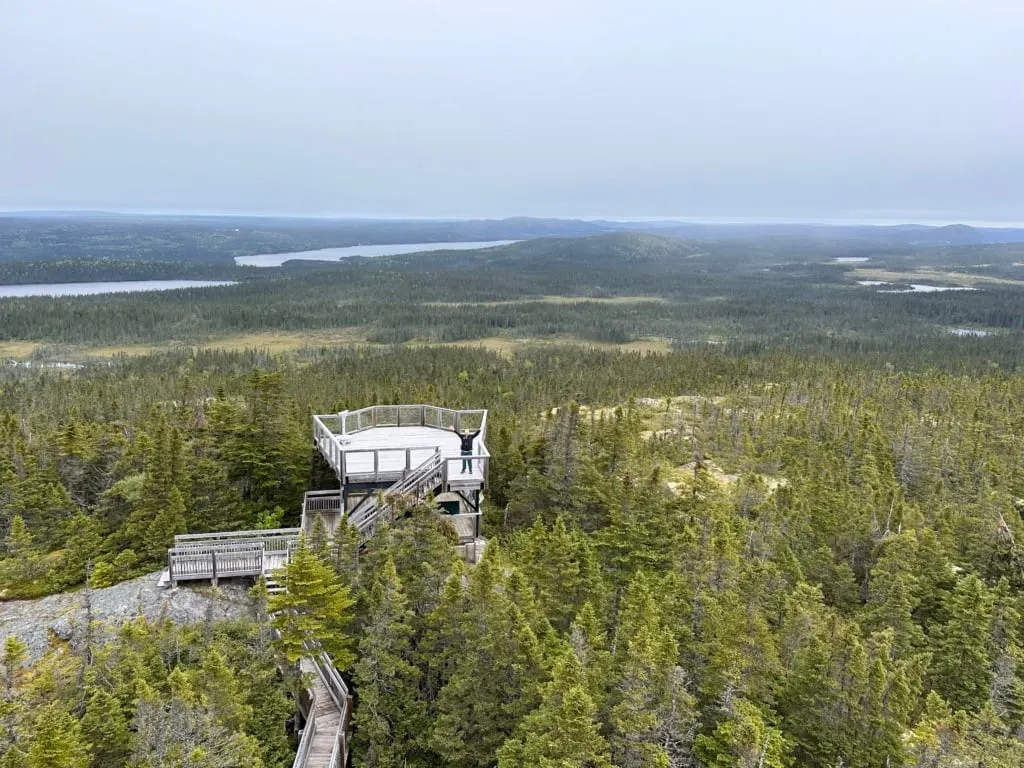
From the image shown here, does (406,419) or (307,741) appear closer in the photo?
(307,741)

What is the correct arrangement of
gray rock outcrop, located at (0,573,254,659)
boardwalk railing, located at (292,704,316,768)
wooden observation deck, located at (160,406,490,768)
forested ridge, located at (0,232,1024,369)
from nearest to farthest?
boardwalk railing, located at (292,704,316,768) → wooden observation deck, located at (160,406,490,768) → gray rock outcrop, located at (0,573,254,659) → forested ridge, located at (0,232,1024,369)

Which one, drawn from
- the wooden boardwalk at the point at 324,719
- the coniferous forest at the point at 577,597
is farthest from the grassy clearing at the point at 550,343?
the wooden boardwalk at the point at 324,719

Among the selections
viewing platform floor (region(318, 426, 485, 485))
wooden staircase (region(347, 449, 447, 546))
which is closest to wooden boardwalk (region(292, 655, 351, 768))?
wooden staircase (region(347, 449, 447, 546))

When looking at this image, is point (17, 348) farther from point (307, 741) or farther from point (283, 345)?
point (307, 741)

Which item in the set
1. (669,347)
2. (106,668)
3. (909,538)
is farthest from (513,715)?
(669,347)

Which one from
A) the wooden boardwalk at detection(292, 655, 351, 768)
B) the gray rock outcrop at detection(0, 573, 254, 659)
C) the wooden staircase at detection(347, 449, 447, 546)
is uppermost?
the wooden staircase at detection(347, 449, 447, 546)

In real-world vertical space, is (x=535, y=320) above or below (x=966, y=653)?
below

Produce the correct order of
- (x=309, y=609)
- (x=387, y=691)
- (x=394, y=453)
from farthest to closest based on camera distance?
1. (x=394, y=453)
2. (x=387, y=691)
3. (x=309, y=609)

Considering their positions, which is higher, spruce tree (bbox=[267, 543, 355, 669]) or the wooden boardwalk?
spruce tree (bbox=[267, 543, 355, 669])

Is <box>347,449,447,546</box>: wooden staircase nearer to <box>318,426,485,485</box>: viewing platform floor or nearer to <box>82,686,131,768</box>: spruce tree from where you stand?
<box>318,426,485,485</box>: viewing platform floor

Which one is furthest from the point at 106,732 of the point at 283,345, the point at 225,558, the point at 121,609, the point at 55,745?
the point at 283,345
